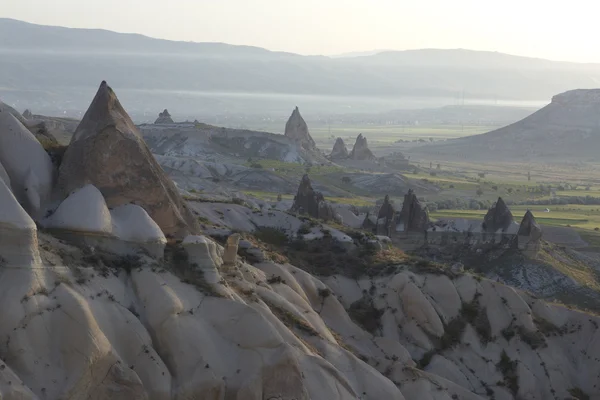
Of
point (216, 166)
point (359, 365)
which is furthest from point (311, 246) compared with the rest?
point (216, 166)

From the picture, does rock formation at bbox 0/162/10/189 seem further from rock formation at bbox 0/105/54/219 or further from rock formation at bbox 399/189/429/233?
rock formation at bbox 399/189/429/233

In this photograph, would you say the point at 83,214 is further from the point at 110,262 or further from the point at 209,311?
the point at 209,311

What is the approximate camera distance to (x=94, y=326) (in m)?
24.8

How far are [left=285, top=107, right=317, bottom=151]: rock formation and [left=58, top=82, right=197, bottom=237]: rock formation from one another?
123 m

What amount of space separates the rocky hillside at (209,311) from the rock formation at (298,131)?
110682 millimetres

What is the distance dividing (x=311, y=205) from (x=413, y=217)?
6.82 metres

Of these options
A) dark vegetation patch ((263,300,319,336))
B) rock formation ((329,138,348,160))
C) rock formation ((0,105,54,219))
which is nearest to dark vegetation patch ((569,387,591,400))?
dark vegetation patch ((263,300,319,336))

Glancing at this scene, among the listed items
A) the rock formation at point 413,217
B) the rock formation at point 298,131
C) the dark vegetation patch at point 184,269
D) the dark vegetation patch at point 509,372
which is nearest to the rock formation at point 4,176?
the dark vegetation patch at point 184,269

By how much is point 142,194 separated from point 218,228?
9161mm

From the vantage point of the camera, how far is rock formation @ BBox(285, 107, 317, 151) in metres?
156

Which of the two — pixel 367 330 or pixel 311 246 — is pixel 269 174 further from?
pixel 367 330

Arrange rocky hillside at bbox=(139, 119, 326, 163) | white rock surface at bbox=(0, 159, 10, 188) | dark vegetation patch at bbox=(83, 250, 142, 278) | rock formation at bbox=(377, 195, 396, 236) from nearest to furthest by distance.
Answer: dark vegetation patch at bbox=(83, 250, 142, 278) < white rock surface at bbox=(0, 159, 10, 188) < rock formation at bbox=(377, 195, 396, 236) < rocky hillside at bbox=(139, 119, 326, 163)

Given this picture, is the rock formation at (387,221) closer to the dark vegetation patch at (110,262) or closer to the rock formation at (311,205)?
the rock formation at (311,205)

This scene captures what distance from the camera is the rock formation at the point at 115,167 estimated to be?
102ft
